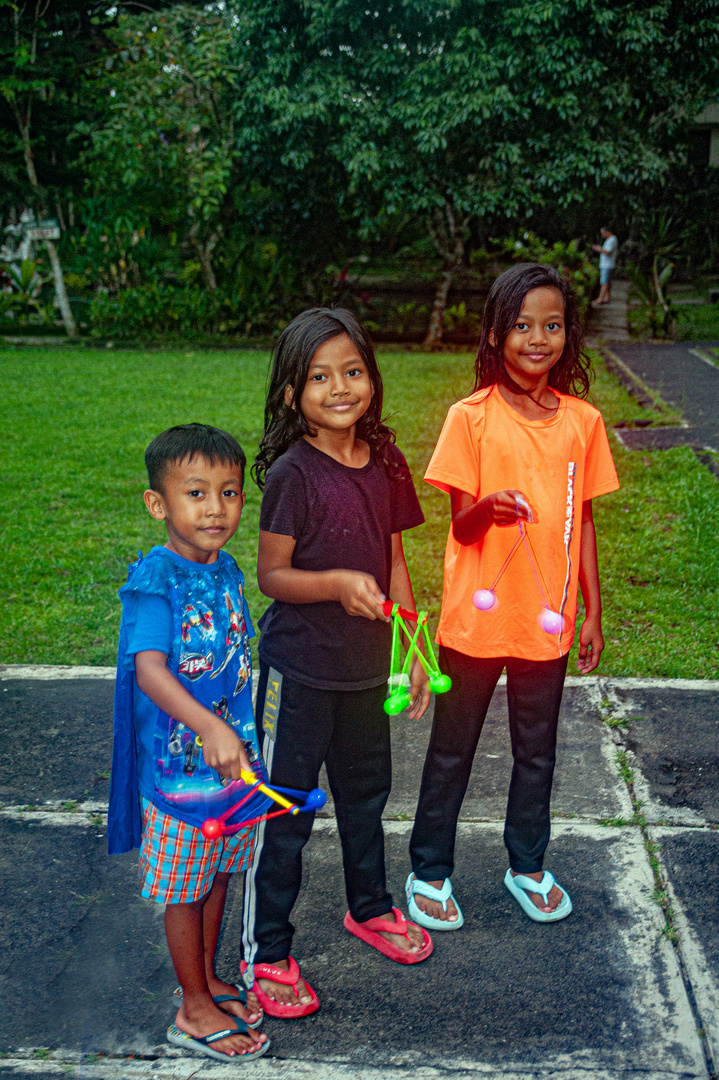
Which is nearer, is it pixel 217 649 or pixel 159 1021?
pixel 217 649

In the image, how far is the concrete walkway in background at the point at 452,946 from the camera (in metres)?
2.05

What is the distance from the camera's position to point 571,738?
339cm

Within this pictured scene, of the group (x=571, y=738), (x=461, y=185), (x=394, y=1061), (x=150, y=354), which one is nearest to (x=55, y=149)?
(x=150, y=354)

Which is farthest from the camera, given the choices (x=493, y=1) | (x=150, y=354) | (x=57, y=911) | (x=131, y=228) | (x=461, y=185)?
(x=131, y=228)

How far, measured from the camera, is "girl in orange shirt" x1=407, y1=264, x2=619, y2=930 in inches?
91.0

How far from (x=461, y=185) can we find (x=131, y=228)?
5844mm

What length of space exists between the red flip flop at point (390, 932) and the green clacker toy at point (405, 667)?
1.92ft

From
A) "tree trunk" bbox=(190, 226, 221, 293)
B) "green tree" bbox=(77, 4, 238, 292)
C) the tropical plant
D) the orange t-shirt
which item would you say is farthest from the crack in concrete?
"tree trunk" bbox=(190, 226, 221, 293)

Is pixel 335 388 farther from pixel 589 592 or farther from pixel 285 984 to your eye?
pixel 285 984

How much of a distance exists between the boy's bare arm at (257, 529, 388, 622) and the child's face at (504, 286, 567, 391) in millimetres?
670

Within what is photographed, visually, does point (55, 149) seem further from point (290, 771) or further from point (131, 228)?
point (290, 771)

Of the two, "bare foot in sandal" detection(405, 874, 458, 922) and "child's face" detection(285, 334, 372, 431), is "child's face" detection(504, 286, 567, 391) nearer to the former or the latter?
"child's face" detection(285, 334, 372, 431)

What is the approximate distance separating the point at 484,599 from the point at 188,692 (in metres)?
0.77

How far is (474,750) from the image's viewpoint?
8.18 feet
